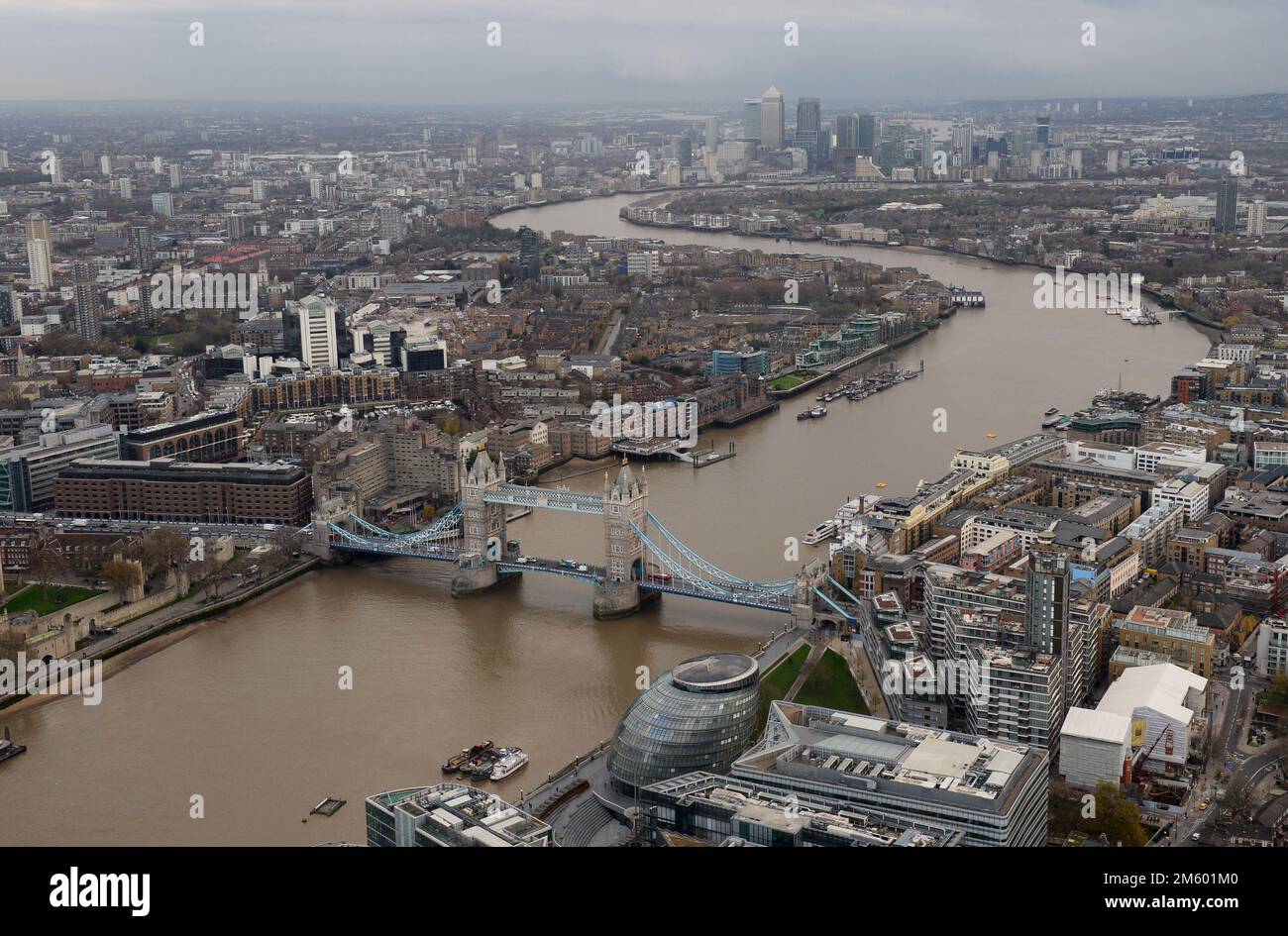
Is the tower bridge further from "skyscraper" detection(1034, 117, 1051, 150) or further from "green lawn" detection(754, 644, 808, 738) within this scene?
"skyscraper" detection(1034, 117, 1051, 150)

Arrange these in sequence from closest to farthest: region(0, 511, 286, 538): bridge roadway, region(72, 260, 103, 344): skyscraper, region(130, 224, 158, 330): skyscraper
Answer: region(0, 511, 286, 538): bridge roadway → region(72, 260, 103, 344): skyscraper → region(130, 224, 158, 330): skyscraper

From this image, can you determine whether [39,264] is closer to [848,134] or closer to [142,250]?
[142,250]

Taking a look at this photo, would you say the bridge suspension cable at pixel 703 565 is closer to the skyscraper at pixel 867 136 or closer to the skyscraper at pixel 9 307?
the skyscraper at pixel 9 307

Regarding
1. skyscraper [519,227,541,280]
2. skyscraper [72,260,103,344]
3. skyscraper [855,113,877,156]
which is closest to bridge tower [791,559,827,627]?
skyscraper [72,260,103,344]

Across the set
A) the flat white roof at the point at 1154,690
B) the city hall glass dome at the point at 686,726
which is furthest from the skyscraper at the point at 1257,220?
the city hall glass dome at the point at 686,726

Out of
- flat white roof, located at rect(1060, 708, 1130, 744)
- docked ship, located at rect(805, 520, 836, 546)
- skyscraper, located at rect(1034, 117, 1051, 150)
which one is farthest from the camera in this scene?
skyscraper, located at rect(1034, 117, 1051, 150)
